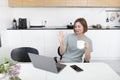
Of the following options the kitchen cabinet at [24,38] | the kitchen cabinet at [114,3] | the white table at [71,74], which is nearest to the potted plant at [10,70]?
the white table at [71,74]

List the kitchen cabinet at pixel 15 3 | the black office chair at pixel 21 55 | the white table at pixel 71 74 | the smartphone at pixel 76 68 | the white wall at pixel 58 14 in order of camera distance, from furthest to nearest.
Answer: the white wall at pixel 58 14, the kitchen cabinet at pixel 15 3, the black office chair at pixel 21 55, the smartphone at pixel 76 68, the white table at pixel 71 74

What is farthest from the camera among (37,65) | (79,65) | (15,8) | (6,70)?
(15,8)

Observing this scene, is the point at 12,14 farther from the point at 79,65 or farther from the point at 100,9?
the point at 79,65

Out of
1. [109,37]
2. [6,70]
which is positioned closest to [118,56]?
[109,37]

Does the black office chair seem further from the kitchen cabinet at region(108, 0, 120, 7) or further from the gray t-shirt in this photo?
the kitchen cabinet at region(108, 0, 120, 7)

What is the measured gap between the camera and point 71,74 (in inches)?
70.0

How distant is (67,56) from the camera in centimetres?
260

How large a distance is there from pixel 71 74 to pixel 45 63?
26 centimetres

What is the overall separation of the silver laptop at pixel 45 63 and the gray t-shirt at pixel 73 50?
661 mm

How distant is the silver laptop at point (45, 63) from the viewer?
1.71 meters

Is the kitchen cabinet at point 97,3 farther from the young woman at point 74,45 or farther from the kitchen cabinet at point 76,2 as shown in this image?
the young woman at point 74,45

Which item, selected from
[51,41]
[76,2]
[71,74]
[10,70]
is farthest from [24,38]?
[10,70]

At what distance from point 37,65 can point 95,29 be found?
2541 mm

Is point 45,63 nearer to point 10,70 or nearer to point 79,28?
point 10,70
